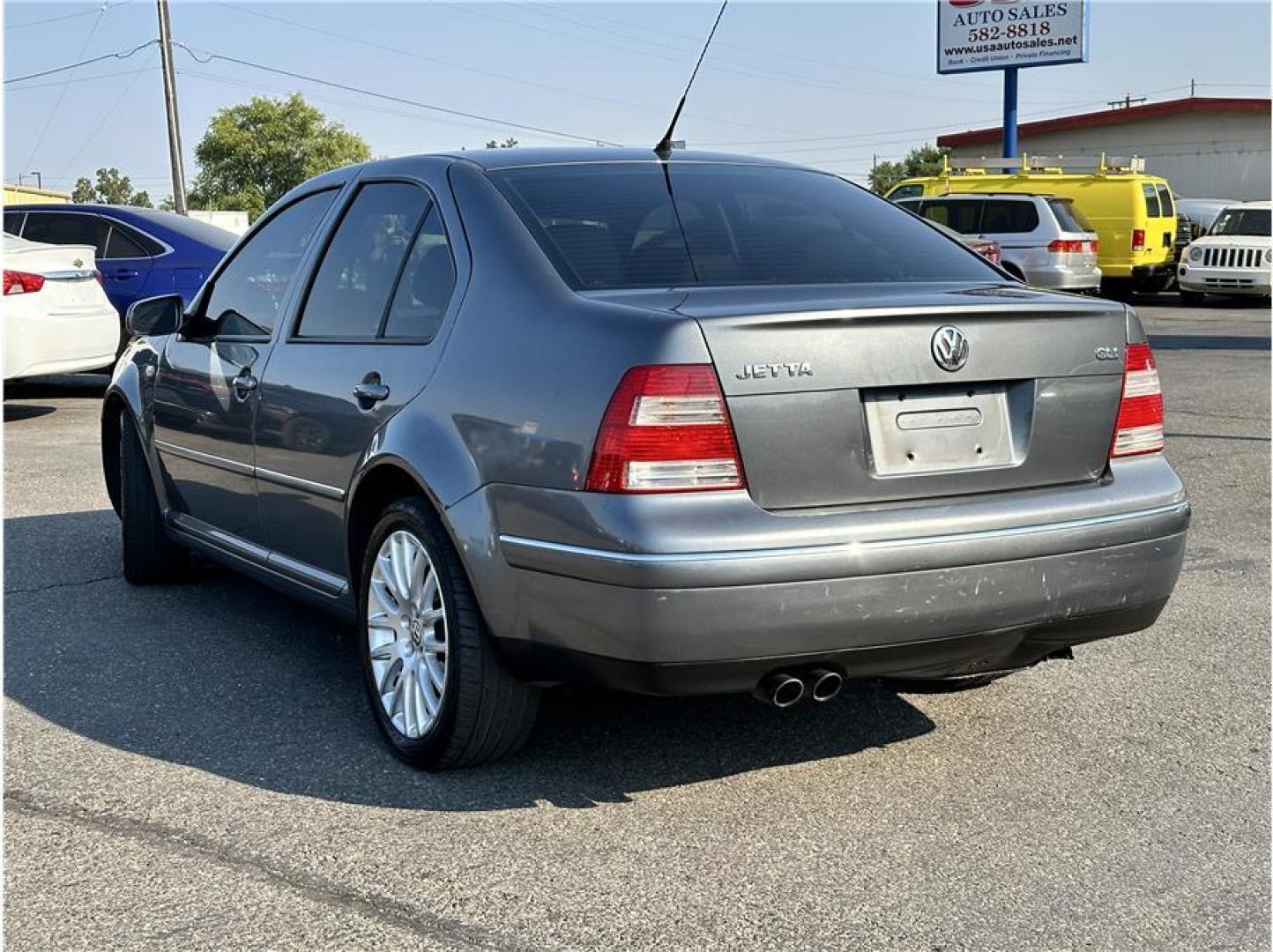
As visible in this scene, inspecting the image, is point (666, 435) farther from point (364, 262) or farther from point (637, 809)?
point (364, 262)

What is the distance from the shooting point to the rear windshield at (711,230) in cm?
403

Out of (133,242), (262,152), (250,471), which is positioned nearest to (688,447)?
(250,471)

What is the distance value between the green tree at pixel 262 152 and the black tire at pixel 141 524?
3116 inches

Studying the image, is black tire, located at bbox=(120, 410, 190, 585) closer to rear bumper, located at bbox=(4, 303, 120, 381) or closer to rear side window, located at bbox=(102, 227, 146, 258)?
rear bumper, located at bbox=(4, 303, 120, 381)

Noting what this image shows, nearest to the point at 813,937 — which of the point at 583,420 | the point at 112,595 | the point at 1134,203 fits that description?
the point at 583,420

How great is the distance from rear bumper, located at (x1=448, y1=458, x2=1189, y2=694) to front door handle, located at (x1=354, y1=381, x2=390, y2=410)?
0.54 meters

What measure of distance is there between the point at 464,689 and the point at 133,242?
36.6 feet

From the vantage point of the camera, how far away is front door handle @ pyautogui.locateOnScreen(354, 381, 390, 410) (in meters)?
4.24

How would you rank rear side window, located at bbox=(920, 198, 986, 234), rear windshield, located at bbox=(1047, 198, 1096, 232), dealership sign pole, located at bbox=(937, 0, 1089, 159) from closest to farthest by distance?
rear windshield, located at bbox=(1047, 198, 1096, 232) → rear side window, located at bbox=(920, 198, 986, 234) → dealership sign pole, located at bbox=(937, 0, 1089, 159)

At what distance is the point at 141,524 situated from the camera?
6.17 m

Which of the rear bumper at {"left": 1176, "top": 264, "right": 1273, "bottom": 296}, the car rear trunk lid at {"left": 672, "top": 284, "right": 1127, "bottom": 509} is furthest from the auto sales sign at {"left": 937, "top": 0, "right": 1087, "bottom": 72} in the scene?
the car rear trunk lid at {"left": 672, "top": 284, "right": 1127, "bottom": 509}

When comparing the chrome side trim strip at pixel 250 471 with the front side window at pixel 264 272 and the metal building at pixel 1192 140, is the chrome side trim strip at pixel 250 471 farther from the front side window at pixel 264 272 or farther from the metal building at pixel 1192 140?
the metal building at pixel 1192 140

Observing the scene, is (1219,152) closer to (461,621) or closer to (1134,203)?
(1134,203)

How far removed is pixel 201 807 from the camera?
3881 millimetres
